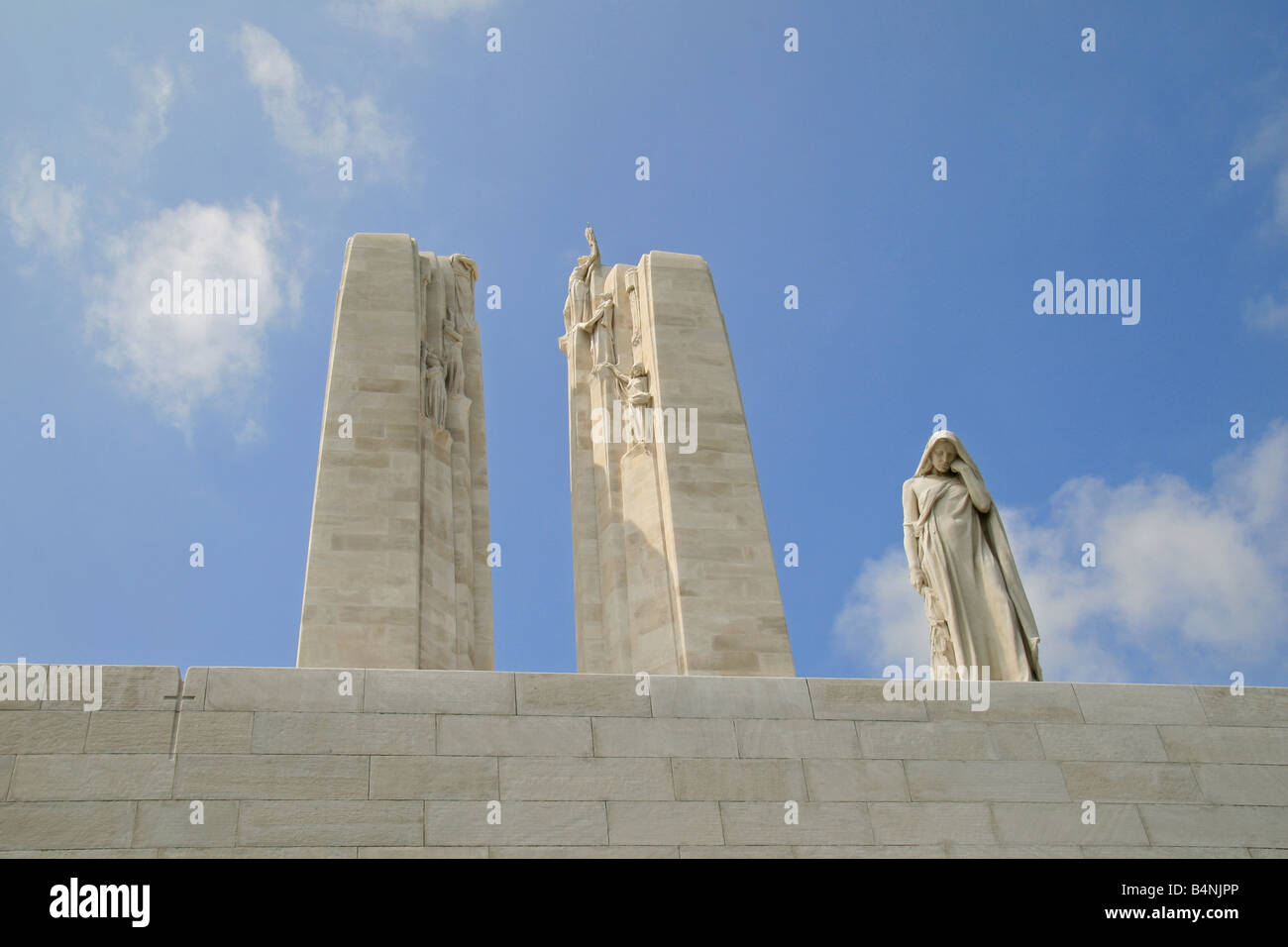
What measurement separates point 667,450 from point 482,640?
367cm

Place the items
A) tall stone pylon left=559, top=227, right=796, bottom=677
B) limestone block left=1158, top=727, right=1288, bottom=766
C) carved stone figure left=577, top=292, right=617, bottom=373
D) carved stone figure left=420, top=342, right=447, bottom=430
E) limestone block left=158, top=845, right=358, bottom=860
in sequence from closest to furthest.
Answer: limestone block left=158, top=845, right=358, bottom=860
limestone block left=1158, top=727, right=1288, bottom=766
tall stone pylon left=559, top=227, right=796, bottom=677
carved stone figure left=420, top=342, right=447, bottom=430
carved stone figure left=577, top=292, right=617, bottom=373

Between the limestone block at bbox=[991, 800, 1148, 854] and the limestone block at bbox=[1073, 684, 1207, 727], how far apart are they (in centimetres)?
102

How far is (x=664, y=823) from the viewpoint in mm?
10750

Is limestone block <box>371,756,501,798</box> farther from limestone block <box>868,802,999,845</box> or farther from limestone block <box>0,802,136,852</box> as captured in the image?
limestone block <box>868,802,999,845</box>

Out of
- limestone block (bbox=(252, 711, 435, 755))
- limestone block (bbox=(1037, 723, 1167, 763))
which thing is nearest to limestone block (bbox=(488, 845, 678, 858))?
limestone block (bbox=(252, 711, 435, 755))

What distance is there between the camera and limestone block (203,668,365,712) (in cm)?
1088

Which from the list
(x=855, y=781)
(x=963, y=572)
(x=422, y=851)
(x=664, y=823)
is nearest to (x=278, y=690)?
(x=422, y=851)

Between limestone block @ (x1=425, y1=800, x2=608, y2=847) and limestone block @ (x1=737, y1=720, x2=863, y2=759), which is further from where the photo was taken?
limestone block @ (x1=737, y1=720, x2=863, y2=759)

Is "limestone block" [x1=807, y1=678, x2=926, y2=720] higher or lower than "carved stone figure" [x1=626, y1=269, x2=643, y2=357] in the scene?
lower

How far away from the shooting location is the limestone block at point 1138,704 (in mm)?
12344

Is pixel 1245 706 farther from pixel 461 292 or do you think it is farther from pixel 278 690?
pixel 461 292

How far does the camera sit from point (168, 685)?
10859mm
